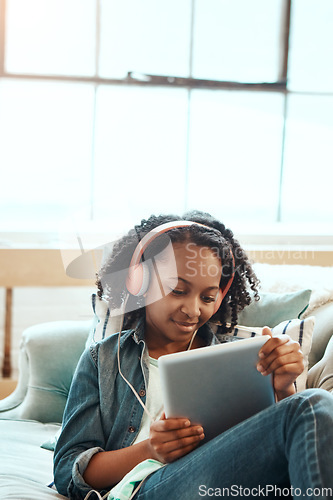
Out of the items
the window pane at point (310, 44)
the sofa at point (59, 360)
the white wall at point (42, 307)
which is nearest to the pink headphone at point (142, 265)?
the sofa at point (59, 360)

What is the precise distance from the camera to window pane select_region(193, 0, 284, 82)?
2756 millimetres

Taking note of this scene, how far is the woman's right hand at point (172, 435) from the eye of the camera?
0.95m

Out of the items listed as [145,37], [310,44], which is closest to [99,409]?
[145,37]

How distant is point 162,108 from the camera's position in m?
2.73

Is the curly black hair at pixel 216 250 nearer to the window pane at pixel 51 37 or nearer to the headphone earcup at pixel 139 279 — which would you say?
the headphone earcup at pixel 139 279

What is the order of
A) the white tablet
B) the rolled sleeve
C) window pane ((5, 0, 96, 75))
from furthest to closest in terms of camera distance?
window pane ((5, 0, 96, 75)), the rolled sleeve, the white tablet

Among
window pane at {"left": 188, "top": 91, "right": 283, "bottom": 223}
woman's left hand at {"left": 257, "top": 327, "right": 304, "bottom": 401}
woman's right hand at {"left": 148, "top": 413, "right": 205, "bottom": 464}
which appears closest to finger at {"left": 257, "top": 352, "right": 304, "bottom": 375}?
woman's left hand at {"left": 257, "top": 327, "right": 304, "bottom": 401}

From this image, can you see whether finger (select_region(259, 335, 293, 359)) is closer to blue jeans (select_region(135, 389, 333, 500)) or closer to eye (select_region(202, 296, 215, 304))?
blue jeans (select_region(135, 389, 333, 500))

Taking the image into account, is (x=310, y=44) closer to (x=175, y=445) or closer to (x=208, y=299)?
(x=208, y=299)

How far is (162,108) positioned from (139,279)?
171cm

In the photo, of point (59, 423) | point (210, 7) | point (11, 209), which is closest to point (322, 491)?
point (59, 423)

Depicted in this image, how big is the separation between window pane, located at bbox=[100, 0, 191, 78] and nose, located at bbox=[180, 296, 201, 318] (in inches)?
71.2

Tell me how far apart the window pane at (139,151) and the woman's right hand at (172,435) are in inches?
69.9

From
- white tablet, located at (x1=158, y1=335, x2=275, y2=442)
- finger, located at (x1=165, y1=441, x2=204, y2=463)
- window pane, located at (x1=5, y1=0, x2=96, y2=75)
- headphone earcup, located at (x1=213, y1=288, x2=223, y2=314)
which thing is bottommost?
finger, located at (x1=165, y1=441, x2=204, y2=463)
